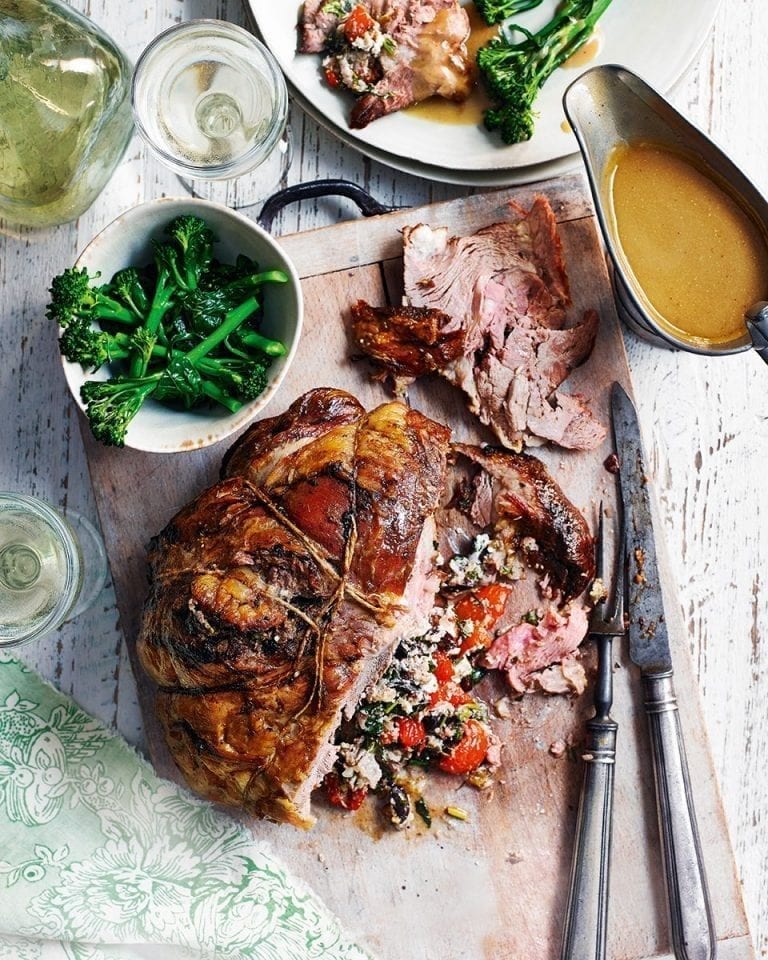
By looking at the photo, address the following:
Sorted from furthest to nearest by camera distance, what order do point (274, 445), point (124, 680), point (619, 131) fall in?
point (124, 680) → point (619, 131) → point (274, 445)

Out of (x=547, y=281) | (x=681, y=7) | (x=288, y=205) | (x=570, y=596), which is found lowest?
(x=570, y=596)

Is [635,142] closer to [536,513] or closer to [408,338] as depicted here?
[408,338]

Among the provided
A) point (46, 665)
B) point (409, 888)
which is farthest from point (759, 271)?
point (46, 665)

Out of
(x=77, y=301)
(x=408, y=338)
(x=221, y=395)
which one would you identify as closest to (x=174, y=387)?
(x=221, y=395)

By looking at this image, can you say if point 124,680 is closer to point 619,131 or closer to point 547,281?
point 547,281

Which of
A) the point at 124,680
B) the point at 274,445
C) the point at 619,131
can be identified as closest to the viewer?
the point at 274,445

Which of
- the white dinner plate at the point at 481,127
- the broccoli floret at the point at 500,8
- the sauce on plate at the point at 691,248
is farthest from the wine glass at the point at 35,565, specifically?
the broccoli floret at the point at 500,8

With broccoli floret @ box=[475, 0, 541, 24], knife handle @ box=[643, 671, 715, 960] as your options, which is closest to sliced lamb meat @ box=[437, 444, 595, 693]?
knife handle @ box=[643, 671, 715, 960]
